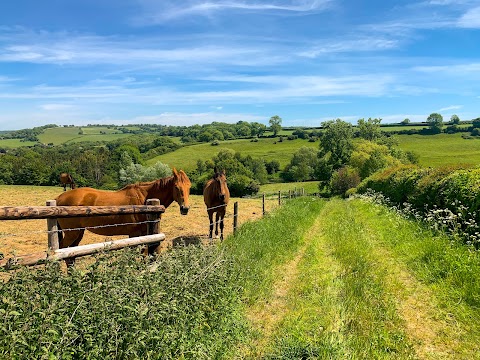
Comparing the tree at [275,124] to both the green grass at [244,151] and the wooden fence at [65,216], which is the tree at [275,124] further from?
the wooden fence at [65,216]

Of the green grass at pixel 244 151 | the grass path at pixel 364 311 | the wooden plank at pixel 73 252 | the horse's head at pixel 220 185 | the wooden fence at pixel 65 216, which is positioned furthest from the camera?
the green grass at pixel 244 151

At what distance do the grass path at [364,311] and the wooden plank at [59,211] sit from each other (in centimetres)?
257

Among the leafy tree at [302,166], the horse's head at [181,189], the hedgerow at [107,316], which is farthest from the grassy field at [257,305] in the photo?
the leafy tree at [302,166]

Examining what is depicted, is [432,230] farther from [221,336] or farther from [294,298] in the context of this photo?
[221,336]

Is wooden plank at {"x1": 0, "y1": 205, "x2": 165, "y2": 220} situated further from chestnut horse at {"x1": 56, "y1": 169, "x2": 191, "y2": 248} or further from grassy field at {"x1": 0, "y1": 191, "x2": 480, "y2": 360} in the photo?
chestnut horse at {"x1": 56, "y1": 169, "x2": 191, "y2": 248}

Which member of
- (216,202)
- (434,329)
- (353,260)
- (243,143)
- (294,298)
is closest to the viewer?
(434,329)

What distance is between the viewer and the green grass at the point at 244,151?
308 ft

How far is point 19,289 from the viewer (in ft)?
9.49

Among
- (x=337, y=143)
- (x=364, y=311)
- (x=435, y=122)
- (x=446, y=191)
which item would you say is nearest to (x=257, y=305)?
(x=364, y=311)

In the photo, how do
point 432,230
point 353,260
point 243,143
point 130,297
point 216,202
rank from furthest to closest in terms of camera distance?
1. point 243,143
2. point 216,202
3. point 432,230
4. point 353,260
5. point 130,297

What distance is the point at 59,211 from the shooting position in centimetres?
446

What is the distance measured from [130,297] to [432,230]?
871cm

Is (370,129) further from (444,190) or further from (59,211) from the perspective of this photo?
(59,211)

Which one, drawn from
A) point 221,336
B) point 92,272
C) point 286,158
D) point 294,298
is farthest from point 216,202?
point 286,158
